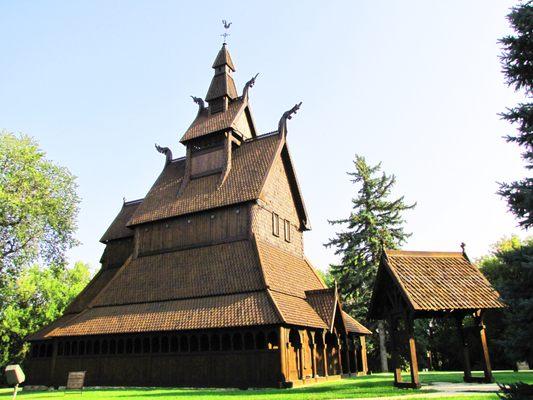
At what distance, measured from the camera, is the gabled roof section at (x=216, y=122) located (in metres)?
32.0

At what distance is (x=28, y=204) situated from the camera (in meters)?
34.1

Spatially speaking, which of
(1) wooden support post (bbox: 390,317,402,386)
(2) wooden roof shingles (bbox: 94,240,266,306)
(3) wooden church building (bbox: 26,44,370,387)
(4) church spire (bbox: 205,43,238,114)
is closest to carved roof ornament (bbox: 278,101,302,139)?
(3) wooden church building (bbox: 26,44,370,387)

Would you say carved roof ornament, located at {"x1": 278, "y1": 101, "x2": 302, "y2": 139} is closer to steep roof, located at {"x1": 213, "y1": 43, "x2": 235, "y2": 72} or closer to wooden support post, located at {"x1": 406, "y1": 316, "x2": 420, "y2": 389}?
steep roof, located at {"x1": 213, "y1": 43, "x2": 235, "y2": 72}

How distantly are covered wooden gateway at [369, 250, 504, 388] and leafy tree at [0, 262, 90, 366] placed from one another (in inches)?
1224

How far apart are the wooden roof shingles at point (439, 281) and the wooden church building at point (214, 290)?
20.7 feet

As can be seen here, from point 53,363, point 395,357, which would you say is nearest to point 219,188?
point 53,363

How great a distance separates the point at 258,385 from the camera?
20.8 metres

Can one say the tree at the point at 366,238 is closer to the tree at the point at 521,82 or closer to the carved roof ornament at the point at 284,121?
the carved roof ornament at the point at 284,121

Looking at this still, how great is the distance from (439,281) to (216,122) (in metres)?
20.8

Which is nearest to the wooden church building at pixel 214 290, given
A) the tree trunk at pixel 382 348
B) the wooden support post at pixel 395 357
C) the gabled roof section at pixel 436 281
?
the wooden support post at pixel 395 357

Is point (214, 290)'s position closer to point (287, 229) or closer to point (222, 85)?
point (287, 229)

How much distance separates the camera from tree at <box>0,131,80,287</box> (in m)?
33.9

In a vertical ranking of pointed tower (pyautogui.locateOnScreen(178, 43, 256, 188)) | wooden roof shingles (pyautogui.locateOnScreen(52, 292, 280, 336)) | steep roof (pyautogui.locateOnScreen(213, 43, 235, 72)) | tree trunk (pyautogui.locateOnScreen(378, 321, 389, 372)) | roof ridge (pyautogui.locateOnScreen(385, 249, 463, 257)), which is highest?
steep roof (pyautogui.locateOnScreen(213, 43, 235, 72))

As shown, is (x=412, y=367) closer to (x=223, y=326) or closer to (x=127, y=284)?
(x=223, y=326)
